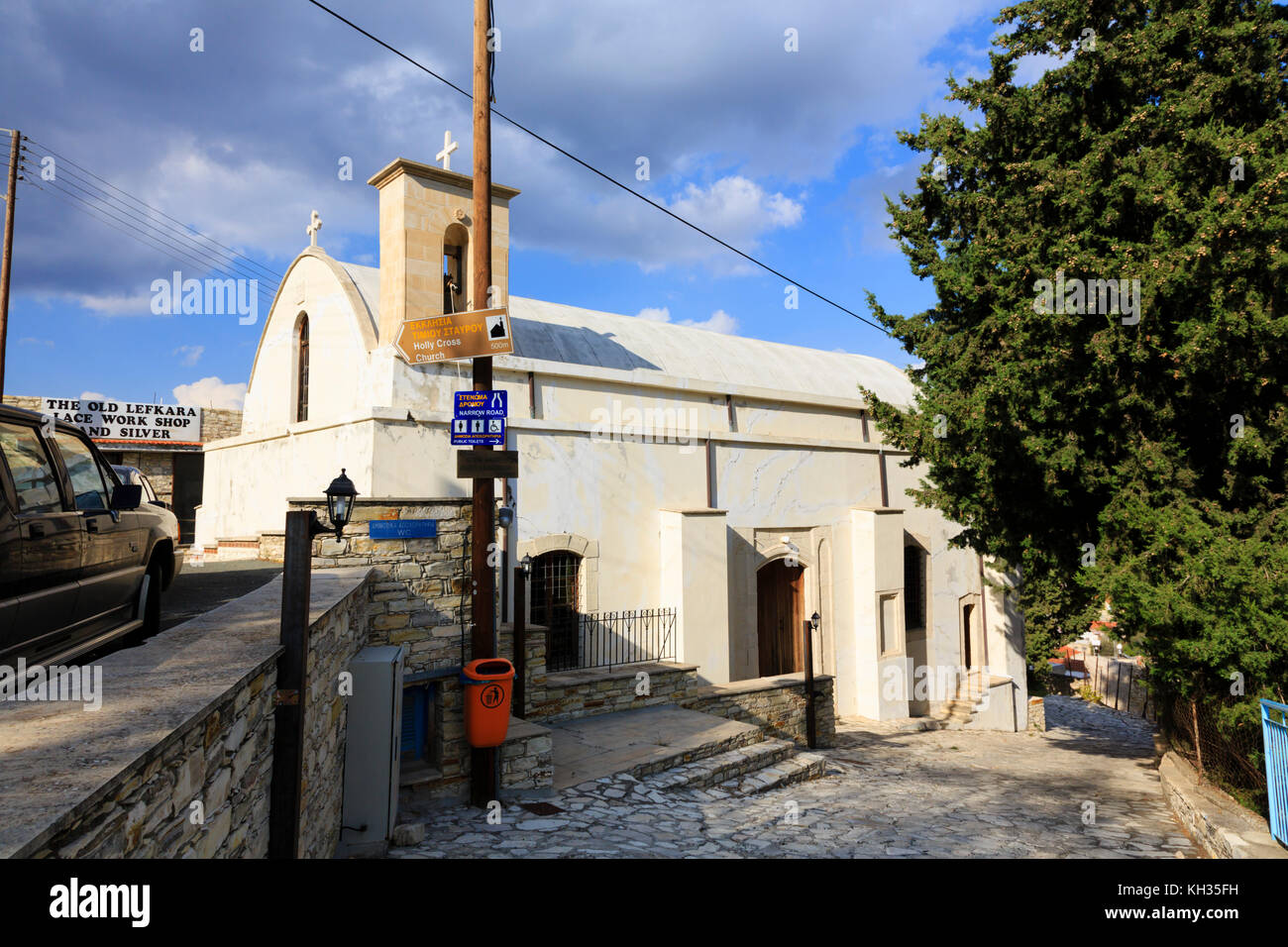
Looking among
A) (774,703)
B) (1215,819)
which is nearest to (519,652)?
(774,703)

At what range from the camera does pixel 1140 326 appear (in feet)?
26.7

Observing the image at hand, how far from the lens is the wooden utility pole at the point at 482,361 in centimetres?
780

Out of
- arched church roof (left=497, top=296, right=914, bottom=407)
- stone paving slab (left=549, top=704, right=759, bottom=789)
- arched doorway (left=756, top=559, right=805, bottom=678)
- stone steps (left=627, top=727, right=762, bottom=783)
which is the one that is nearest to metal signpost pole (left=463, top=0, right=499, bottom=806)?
stone paving slab (left=549, top=704, right=759, bottom=789)

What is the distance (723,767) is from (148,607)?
668cm

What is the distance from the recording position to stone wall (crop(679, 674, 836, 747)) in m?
12.4

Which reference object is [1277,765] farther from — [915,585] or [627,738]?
[915,585]

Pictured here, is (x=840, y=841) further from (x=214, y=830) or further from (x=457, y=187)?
(x=457, y=187)

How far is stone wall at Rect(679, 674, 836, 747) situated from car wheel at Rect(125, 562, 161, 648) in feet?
27.0

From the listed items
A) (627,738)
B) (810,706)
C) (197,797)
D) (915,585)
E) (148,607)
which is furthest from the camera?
(915,585)

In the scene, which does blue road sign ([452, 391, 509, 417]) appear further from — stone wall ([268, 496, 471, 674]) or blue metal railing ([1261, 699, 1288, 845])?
blue metal railing ([1261, 699, 1288, 845])

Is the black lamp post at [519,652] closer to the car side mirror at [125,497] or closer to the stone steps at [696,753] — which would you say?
the stone steps at [696,753]

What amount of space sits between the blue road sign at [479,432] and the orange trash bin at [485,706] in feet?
7.82
